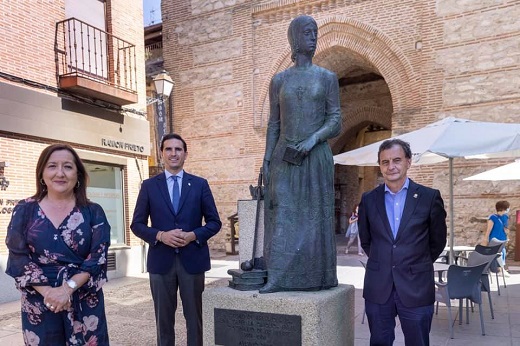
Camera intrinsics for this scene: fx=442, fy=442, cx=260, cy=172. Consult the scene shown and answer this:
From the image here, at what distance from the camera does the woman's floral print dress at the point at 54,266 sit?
240 cm

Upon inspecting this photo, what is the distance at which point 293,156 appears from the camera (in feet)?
9.86

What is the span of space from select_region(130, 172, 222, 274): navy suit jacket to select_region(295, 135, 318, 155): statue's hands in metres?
1.01

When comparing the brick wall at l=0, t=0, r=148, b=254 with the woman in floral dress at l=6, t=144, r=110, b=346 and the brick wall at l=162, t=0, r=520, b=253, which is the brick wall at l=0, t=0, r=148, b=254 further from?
the woman in floral dress at l=6, t=144, r=110, b=346

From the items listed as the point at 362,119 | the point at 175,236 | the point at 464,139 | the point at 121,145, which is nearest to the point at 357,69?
the point at 362,119

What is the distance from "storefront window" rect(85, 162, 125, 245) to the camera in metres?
9.58

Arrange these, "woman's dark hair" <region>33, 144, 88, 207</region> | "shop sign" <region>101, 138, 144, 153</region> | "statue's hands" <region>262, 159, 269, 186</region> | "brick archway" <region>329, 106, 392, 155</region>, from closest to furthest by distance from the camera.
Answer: "woman's dark hair" <region>33, 144, 88, 207</region>
"statue's hands" <region>262, 159, 269, 186</region>
"shop sign" <region>101, 138, 144, 153</region>
"brick archway" <region>329, 106, 392, 155</region>

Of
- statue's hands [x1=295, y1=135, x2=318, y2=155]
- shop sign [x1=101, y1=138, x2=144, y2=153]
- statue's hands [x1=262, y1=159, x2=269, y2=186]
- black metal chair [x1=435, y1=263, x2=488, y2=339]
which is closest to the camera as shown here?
statue's hands [x1=295, y1=135, x2=318, y2=155]

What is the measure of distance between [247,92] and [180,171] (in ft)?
32.4

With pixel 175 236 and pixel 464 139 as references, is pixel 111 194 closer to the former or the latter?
pixel 175 236

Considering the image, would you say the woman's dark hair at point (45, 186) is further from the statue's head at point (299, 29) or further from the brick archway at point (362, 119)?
the brick archway at point (362, 119)

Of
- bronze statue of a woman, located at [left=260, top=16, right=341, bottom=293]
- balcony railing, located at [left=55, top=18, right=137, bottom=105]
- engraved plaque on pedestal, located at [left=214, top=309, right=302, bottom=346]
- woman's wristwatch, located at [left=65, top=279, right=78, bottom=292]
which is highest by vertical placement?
balcony railing, located at [left=55, top=18, right=137, bottom=105]

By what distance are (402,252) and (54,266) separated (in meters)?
2.05

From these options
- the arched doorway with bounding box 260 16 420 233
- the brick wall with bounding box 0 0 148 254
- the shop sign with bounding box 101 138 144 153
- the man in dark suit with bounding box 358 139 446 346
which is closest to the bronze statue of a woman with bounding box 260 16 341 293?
the man in dark suit with bounding box 358 139 446 346

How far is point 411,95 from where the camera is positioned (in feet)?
36.7
